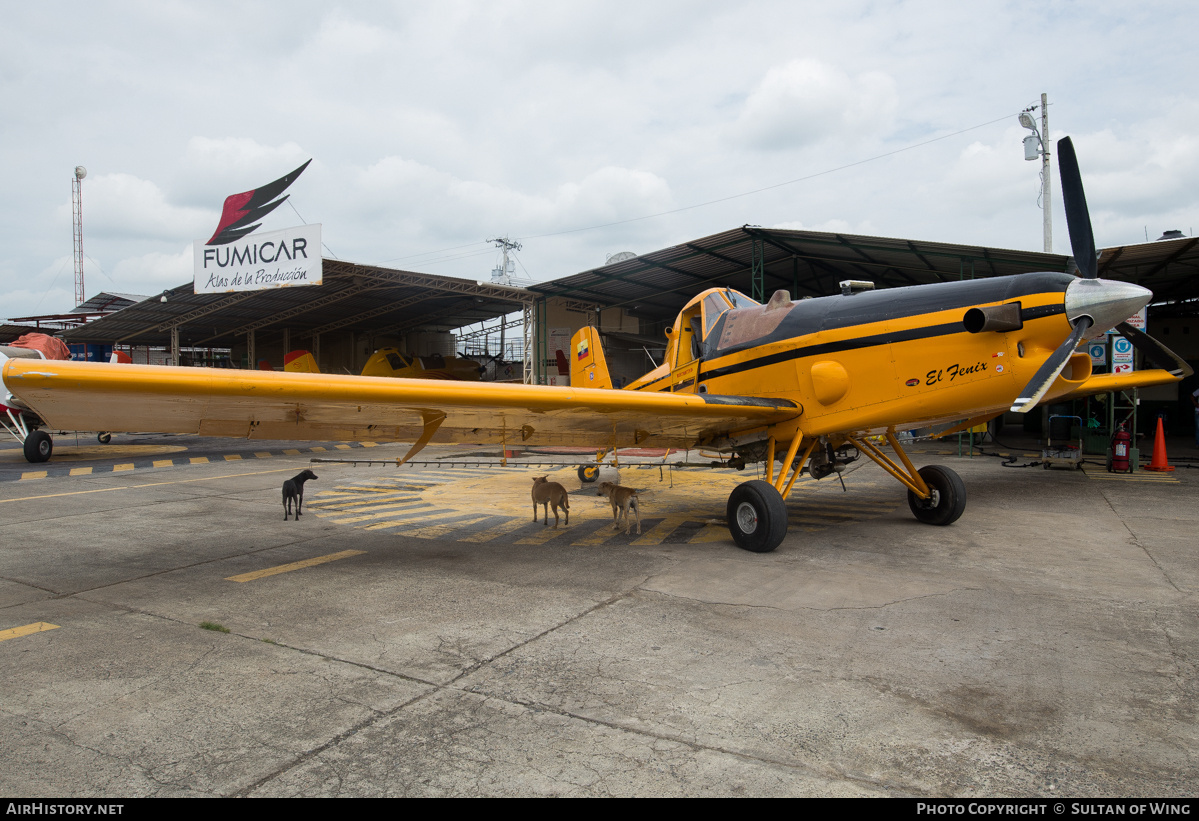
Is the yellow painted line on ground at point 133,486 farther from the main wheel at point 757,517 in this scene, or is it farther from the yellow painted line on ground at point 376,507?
the main wheel at point 757,517

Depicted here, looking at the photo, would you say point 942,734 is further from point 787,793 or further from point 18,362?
point 18,362

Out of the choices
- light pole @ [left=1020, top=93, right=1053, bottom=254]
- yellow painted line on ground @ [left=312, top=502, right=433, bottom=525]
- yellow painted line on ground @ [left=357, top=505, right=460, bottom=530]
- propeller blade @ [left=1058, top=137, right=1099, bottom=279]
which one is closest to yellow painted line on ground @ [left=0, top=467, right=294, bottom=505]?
yellow painted line on ground @ [left=312, top=502, right=433, bottom=525]

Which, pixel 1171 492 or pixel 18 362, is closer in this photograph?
pixel 18 362

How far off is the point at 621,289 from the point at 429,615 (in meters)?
19.9

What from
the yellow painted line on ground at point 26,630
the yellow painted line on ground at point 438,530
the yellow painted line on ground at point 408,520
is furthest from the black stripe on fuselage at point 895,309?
the yellow painted line on ground at point 26,630

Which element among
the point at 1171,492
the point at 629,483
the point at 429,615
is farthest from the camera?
the point at 629,483

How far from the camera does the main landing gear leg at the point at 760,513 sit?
5902mm

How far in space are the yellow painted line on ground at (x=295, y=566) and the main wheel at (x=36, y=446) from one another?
1303cm

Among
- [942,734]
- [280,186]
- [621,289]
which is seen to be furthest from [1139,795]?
[280,186]

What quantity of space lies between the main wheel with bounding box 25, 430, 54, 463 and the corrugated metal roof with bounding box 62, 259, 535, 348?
940 centimetres

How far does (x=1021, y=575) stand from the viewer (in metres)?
5.31

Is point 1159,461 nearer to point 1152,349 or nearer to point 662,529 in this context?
point 1152,349

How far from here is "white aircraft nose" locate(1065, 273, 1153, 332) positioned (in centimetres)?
492

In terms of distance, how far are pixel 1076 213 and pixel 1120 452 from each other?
9253 millimetres
